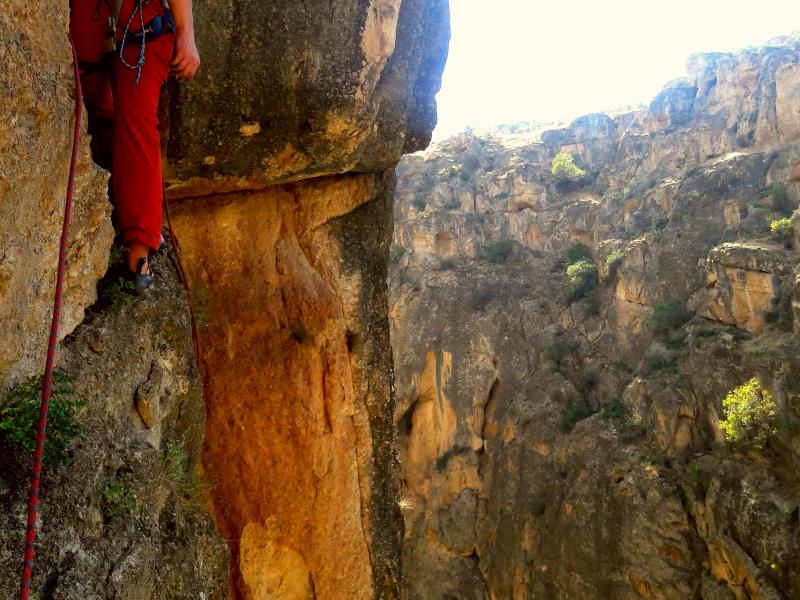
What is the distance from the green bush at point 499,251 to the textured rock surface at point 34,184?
33.4 meters

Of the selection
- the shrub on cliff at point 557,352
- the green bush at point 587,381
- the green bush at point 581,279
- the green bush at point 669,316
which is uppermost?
the green bush at point 581,279

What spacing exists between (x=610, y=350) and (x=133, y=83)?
92.8ft

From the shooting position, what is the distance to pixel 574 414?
26953mm

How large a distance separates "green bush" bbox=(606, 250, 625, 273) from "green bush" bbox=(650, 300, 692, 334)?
378 cm

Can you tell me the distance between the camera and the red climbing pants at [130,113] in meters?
4.32

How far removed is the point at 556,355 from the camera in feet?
98.8

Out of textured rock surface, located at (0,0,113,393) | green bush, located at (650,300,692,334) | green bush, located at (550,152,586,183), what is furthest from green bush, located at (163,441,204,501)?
green bush, located at (550,152,586,183)

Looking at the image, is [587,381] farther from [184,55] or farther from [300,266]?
[184,55]

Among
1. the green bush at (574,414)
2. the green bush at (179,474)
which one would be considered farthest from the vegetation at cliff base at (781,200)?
the green bush at (179,474)

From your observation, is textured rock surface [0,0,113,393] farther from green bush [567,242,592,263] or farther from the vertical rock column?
green bush [567,242,592,263]

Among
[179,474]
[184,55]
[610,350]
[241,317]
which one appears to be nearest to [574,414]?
[610,350]

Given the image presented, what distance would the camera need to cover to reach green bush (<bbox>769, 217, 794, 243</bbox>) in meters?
24.7

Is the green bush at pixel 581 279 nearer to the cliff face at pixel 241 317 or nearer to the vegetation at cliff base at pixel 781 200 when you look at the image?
the vegetation at cliff base at pixel 781 200

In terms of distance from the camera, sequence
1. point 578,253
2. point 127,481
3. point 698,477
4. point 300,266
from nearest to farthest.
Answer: point 127,481 → point 300,266 → point 698,477 → point 578,253
